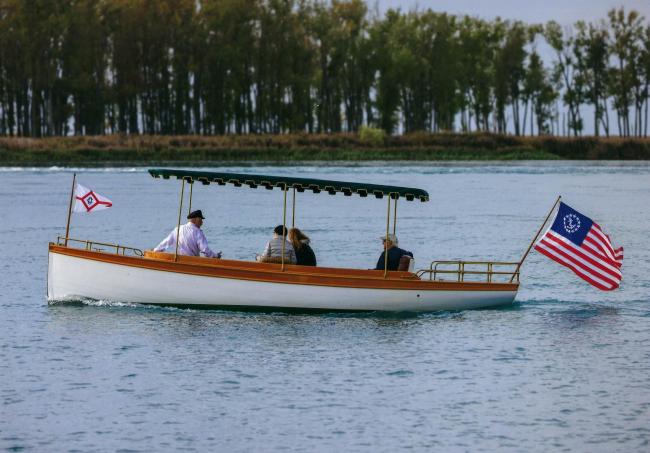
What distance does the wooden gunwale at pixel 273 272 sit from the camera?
25.0 meters

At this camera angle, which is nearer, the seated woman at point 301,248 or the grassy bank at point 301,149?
the seated woman at point 301,248

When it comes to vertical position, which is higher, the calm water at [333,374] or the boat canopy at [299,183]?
the boat canopy at [299,183]

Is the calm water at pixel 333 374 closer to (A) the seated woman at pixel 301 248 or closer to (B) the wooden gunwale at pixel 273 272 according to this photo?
(B) the wooden gunwale at pixel 273 272

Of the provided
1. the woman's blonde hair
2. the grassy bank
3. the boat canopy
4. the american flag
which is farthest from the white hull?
the grassy bank

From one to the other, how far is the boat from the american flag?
4.54 feet

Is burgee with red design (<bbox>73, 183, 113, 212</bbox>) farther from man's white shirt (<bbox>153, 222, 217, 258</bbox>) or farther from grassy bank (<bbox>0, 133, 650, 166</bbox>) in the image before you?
grassy bank (<bbox>0, 133, 650, 166</bbox>)

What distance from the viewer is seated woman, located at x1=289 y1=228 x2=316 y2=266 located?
2519 centimetres

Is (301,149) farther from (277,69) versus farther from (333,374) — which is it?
(333,374)

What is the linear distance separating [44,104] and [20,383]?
3770 inches

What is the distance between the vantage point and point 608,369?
21547 millimetres

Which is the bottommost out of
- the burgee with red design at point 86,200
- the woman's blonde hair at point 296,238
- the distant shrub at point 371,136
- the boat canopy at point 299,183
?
the woman's blonde hair at point 296,238

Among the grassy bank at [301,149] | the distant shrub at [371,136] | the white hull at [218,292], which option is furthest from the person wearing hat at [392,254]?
the distant shrub at [371,136]

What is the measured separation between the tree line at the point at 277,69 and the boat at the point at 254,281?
84.8 metres

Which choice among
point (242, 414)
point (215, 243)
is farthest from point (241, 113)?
point (242, 414)
